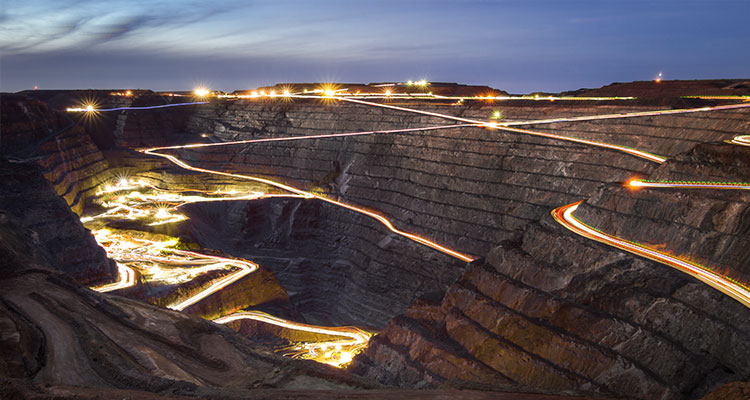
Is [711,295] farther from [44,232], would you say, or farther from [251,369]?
[44,232]

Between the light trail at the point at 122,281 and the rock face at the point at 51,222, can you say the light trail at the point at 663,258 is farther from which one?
the rock face at the point at 51,222

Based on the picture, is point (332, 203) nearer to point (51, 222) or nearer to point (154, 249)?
point (154, 249)

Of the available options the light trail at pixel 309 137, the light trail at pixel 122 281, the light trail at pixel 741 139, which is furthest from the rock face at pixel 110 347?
the light trail at pixel 309 137

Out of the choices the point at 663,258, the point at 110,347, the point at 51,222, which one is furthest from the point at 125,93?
the point at 663,258

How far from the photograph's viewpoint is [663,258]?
46.4 feet

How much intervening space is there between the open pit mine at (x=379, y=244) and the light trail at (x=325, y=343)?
158 mm

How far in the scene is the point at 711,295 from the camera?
12.1 meters

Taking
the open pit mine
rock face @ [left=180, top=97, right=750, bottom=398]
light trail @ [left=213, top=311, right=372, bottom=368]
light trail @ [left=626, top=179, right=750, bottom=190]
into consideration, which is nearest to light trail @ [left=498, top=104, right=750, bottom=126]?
the open pit mine

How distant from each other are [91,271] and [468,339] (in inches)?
764

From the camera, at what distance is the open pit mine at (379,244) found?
12.3m

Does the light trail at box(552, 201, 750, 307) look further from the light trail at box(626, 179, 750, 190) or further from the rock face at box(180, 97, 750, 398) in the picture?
the light trail at box(626, 179, 750, 190)

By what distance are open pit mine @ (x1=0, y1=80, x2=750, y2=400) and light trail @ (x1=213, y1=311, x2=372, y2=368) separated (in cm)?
16

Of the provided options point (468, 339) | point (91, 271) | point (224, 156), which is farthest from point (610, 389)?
point (224, 156)

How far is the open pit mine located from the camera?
40.2 ft
